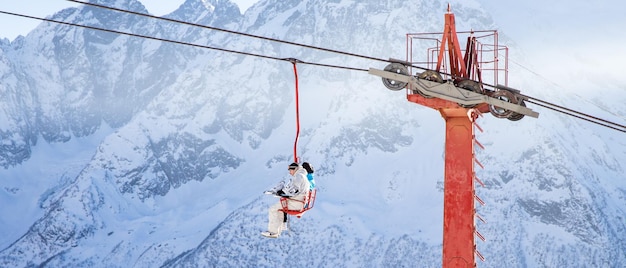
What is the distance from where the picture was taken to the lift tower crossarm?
526 inches

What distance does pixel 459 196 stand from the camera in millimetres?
13680

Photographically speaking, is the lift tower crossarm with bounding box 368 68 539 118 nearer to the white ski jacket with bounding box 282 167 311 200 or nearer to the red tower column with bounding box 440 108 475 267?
the red tower column with bounding box 440 108 475 267

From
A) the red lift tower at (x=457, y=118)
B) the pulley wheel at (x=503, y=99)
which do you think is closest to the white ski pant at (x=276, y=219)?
the red lift tower at (x=457, y=118)

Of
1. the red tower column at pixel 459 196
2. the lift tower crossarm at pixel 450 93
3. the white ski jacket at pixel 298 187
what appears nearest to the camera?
the lift tower crossarm at pixel 450 93

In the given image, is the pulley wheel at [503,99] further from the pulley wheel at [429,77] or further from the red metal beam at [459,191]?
the pulley wheel at [429,77]

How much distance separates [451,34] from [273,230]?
19.5 ft

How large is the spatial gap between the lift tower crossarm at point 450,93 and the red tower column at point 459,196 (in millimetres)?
275

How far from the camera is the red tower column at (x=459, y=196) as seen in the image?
1366 cm

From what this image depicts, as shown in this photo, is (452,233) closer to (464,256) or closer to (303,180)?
(464,256)

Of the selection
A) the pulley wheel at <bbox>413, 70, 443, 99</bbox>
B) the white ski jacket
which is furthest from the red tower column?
the white ski jacket

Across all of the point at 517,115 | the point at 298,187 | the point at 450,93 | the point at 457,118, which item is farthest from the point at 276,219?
the point at 517,115

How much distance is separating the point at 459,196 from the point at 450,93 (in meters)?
1.60

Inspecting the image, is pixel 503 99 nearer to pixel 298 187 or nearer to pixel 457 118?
pixel 457 118

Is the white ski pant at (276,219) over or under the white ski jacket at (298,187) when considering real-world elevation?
under
